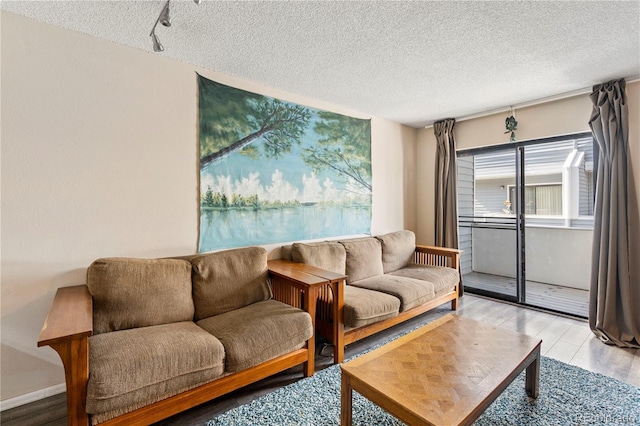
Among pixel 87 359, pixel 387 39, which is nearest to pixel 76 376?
pixel 87 359

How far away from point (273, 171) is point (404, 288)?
165 centimetres

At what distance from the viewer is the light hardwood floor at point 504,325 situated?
1.78 meters

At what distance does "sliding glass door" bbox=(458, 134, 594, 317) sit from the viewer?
3.39 metres

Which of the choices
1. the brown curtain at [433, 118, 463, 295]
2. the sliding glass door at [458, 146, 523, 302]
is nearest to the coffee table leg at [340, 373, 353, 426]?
the brown curtain at [433, 118, 463, 295]

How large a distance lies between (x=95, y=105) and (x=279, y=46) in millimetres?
1336

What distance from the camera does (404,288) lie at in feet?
9.39

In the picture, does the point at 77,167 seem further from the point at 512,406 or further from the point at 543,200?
the point at 543,200

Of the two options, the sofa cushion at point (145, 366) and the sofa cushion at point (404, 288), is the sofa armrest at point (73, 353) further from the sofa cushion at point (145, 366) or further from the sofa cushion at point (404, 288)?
the sofa cushion at point (404, 288)

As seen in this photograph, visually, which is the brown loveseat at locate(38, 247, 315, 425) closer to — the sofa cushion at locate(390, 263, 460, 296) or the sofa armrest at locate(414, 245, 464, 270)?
the sofa cushion at locate(390, 263, 460, 296)

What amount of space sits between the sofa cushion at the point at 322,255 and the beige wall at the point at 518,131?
1.89 m

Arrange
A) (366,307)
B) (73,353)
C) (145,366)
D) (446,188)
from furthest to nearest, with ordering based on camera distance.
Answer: (446,188) → (366,307) → (145,366) → (73,353)

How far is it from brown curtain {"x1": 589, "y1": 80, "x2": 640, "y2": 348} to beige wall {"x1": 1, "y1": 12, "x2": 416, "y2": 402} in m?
3.58

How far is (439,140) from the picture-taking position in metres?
4.21

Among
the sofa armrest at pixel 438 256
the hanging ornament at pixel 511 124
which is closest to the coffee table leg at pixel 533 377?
the sofa armrest at pixel 438 256
